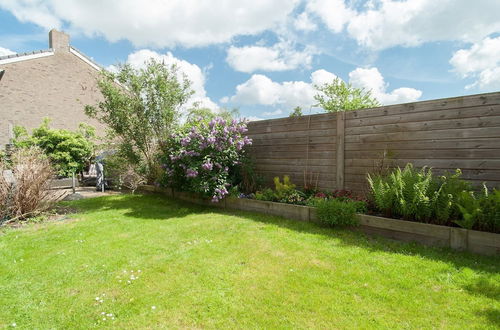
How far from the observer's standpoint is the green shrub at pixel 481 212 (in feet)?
9.71

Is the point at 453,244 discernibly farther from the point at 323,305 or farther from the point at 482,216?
the point at 323,305

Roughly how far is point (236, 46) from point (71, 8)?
5.10 metres

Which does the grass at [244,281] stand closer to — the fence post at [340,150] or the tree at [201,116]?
the fence post at [340,150]

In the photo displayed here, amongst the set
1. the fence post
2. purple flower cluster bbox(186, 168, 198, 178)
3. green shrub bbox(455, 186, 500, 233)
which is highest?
the fence post

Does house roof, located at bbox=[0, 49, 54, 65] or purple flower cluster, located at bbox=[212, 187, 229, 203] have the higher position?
house roof, located at bbox=[0, 49, 54, 65]

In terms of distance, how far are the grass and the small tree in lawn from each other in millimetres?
4509

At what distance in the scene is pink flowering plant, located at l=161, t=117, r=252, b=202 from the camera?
5.89 meters

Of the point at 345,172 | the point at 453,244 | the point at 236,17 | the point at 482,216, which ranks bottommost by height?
the point at 453,244

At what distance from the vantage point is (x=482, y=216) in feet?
9.94

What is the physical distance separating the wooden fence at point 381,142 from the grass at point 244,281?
142 centimetres

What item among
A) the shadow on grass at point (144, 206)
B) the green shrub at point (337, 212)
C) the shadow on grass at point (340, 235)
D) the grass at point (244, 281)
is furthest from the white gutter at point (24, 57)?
the green shrub at point (337, 212)

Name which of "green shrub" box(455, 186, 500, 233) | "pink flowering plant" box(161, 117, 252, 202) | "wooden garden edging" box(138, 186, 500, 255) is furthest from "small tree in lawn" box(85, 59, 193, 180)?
"green shrub" box(455, 186, 500, 233)

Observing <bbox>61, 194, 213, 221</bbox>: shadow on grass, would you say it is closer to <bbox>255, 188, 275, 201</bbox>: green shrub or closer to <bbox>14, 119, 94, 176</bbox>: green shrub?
<bbox>255, 188, 275, 201</bbox>: green shrub

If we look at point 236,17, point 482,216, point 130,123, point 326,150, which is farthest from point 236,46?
point 482,216
